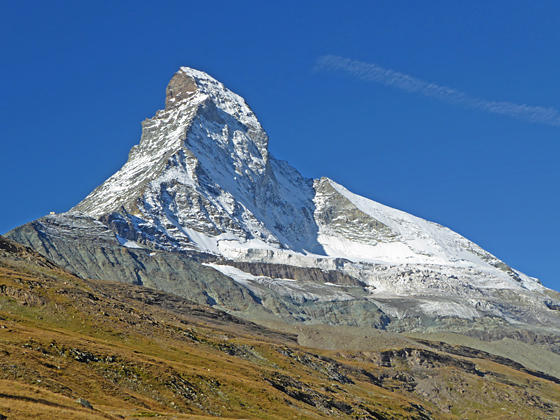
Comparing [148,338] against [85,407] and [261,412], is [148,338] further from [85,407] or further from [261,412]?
[85,407]

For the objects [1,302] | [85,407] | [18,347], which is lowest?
[85,407]

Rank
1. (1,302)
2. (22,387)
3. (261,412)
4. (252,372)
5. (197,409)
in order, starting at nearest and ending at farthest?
1. (22,387)
2. (197,409)
3. (261,412)
4. (1,302)
5. (252,372)

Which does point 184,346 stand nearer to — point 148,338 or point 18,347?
point 148,338

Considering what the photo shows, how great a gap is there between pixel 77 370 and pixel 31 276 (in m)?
80.4

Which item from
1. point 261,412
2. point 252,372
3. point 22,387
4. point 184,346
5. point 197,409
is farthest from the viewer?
point 184,346

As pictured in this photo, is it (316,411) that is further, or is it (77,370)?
(316,411)

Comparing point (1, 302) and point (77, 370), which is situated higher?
point (1, 302)

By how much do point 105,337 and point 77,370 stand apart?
4415 centimetres

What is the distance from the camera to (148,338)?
16812 centimetres

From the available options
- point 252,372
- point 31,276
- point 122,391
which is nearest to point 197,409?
point 122,391

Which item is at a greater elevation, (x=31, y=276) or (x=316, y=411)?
(x=31, y=276)

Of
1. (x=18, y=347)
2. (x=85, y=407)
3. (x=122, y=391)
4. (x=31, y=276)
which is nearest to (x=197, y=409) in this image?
(x=122, y=391)

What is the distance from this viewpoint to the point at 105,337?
152500 millimetres

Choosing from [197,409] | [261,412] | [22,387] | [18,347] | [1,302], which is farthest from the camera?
[1,302]
